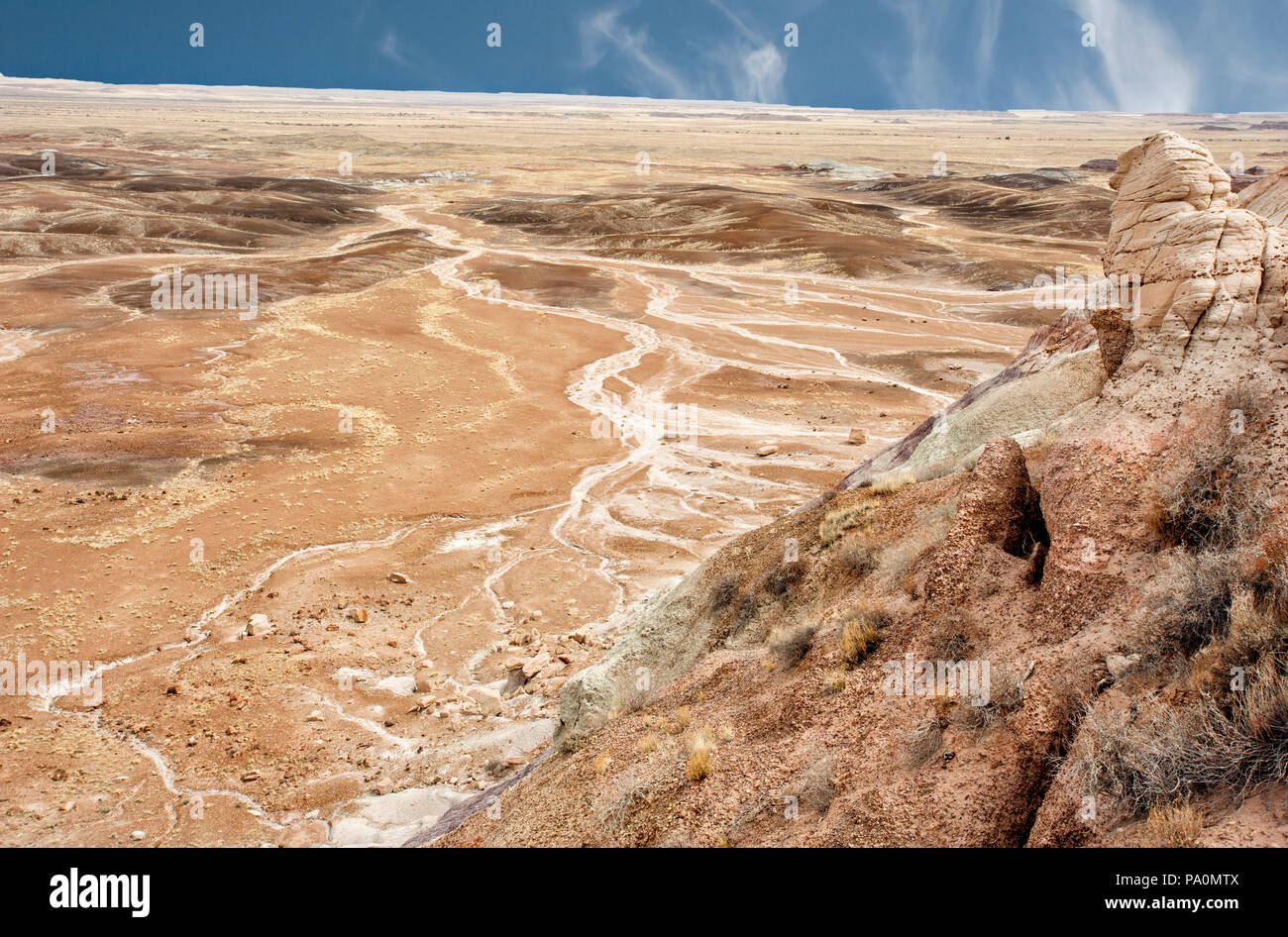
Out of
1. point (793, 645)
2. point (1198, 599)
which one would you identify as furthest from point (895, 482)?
point (1198, 599)

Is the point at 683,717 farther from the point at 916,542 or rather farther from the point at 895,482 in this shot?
→ the point at 895,482

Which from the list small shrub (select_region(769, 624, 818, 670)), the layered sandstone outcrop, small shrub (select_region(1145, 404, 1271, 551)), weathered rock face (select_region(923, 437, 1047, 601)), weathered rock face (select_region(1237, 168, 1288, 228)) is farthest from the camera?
weathered rock face (select_region(1237, 168, 1288, 228))

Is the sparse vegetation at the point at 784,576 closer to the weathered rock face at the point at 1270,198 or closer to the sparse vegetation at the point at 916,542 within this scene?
the sparse vegetation at the point at 916,542

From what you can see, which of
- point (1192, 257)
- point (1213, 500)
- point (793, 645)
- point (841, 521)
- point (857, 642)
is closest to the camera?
point (1213, 500)

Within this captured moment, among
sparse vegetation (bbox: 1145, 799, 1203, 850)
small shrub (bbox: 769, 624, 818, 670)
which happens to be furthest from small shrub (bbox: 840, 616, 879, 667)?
sparse vegetation (bbox: 1145, 799, 1203, 850)

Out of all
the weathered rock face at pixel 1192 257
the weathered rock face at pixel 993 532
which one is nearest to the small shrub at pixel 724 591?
the weathered rock face at pixel 993 532

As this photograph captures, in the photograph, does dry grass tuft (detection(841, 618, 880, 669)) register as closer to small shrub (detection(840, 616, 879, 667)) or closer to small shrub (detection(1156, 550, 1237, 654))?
small shrub (detection(840, 616, 879, 667))
